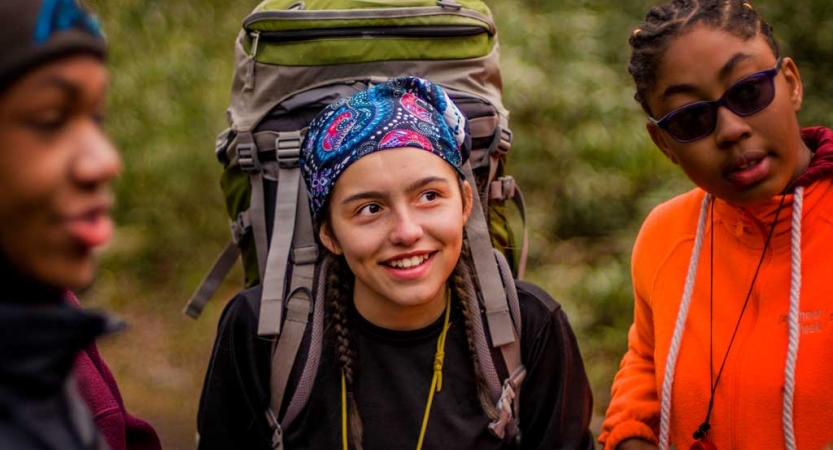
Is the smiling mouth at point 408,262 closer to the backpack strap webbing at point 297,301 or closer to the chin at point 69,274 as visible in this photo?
the backpack strap webbing at point 297,301

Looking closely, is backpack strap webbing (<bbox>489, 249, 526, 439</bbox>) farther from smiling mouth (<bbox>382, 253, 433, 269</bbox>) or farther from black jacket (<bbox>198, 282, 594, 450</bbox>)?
smiling mouth (<bbox>382, 253, 433, 269</bbox>)

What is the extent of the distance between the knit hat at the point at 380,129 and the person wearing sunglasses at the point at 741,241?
622 mm

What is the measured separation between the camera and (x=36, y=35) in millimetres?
1337

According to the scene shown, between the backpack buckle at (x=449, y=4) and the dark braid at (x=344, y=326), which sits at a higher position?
the backpack buckle at (x=449, y=4)

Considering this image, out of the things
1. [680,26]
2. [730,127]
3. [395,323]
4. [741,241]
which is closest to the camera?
[730,127]

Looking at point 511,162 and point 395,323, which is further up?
point 395,323

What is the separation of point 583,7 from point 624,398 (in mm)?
5865

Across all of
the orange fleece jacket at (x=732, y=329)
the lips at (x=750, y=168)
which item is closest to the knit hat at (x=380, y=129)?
the orange fleece jacket at (x=732, y=329)

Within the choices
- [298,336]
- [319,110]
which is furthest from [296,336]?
[319,110]

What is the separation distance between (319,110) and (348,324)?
754mm

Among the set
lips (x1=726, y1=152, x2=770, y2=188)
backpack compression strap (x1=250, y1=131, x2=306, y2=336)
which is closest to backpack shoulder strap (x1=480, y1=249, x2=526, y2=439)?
backpack compression strap (x1=250, y1=131, x2=306, y2=336)

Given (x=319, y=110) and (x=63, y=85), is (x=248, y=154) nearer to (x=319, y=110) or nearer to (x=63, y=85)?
(x=319, y=110)

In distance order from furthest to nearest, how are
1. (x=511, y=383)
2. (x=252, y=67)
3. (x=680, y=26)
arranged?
1. (x=252, y=67)
2. (x=511, y=383)
3. (x=680, y=26)

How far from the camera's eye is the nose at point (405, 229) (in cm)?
290
